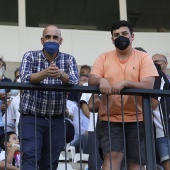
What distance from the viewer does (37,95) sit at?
5.79 metres

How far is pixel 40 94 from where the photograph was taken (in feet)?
19.0

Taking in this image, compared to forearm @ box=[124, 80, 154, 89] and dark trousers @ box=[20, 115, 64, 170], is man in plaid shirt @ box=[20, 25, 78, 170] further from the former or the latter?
forearm @ box=[124, 80, 154, 89]

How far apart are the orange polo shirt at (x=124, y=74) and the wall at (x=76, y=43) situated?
25.4 feet

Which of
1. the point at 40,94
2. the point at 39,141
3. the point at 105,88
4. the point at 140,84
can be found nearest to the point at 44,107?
the point at 40,94

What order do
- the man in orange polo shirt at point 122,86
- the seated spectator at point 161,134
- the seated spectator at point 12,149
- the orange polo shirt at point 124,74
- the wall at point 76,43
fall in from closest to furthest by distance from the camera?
the man in orange polo shirt at point 122,86 → the orange polo shirt at point 124,74 → the seated spectator at point 161,134 → the seated spectator at point 12,149 → the wall at point 76,43

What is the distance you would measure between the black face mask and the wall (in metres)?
7.84

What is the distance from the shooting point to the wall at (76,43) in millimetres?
13945

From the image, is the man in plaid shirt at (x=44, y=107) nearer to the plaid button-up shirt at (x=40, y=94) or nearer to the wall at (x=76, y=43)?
the plaid button-up shirt at (x=40, y=94)

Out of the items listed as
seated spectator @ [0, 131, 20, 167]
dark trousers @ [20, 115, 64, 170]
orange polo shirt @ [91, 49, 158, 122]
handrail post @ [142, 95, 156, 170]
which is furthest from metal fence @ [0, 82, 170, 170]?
seated spectator @ [0, 131, 20, 167]

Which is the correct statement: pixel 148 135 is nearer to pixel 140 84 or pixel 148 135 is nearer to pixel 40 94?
pixel 140 84

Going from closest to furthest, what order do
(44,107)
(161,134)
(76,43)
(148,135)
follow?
(148,135), (44,107), (161,134), (76,43)

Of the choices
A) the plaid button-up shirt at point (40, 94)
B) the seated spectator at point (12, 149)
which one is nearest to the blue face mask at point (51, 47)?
the plaid button-up shirt at point (40, 94)

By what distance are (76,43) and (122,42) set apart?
876 cm

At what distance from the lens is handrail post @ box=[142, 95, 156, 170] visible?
564 centimetres
